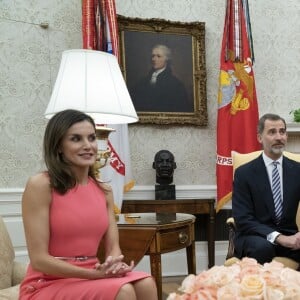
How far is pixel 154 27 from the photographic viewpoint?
Answer: 16.0ft

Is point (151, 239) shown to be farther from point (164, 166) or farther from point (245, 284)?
point (164, 166)

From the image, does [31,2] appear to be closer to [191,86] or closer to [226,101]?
[191,86]

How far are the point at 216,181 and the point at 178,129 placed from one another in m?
0.70

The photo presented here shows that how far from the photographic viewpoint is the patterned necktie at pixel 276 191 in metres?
3.08

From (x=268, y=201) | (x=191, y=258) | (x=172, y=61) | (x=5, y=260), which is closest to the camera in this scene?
(x=5, y=260)

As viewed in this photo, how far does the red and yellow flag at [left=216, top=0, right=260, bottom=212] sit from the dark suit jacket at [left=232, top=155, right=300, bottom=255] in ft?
5.07

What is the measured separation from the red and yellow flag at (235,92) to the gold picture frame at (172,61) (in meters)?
0.31

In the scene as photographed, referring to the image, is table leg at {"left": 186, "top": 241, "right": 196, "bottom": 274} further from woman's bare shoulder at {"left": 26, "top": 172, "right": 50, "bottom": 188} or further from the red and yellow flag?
the red and yellow flag

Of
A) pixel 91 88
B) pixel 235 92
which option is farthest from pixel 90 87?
pixel 235 92

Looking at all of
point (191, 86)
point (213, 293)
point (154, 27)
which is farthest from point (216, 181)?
point (213, 293)

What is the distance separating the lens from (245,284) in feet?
3.59

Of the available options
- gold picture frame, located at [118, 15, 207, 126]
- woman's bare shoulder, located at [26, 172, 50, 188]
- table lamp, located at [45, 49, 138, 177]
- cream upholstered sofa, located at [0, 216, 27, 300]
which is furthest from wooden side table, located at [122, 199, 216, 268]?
woman's bare shoulder, located at [26, 172, 50, 188]

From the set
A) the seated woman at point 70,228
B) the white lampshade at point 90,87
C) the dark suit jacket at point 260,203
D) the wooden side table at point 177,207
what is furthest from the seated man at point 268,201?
the wooden side table at point 177,207

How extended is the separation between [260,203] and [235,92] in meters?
1.91
